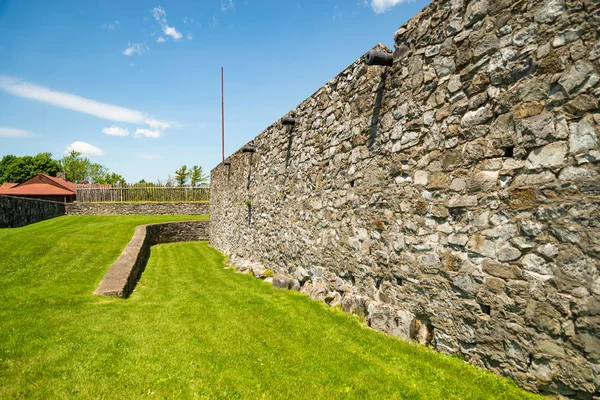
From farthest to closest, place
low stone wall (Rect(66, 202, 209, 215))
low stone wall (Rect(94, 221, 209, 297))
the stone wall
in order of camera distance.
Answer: low stone wall (Rect(66, 202, 209, 215)) < low stone wall (Rect(94, 221, 209, 297)) < the stone wall

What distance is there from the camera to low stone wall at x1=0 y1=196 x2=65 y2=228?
18391 mm

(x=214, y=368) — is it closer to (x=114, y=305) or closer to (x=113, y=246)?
(x=114, y=305)

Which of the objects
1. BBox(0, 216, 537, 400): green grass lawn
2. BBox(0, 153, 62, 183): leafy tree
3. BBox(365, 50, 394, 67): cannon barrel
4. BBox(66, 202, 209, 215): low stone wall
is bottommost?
BBox(0, 216, 537, 400): green grass lawn

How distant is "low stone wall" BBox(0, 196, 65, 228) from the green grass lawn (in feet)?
44.3

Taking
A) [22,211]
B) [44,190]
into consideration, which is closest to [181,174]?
[44,190]

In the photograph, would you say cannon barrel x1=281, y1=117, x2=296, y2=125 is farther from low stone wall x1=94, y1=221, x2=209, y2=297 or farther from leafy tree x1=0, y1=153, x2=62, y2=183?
leafy tree x1=0, y1=153, x2=62, y2=183

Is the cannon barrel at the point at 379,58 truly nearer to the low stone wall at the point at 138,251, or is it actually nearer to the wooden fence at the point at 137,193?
the low stone wall at the point at 138,251

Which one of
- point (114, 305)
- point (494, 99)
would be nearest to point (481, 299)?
point (494, 99)

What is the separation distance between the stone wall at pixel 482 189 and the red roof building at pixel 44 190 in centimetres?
4705

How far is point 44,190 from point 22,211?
26665mm

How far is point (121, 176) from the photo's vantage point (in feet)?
258

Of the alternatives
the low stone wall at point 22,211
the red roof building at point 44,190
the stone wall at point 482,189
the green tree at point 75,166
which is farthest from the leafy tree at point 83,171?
the stone wall at point 482,189

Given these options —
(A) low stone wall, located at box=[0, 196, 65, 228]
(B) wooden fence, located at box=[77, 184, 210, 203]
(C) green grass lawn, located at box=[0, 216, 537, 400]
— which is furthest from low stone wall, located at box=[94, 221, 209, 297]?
(B) wooden fence, located at box=[77, 184, 210, 203]

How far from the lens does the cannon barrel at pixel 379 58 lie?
16.8 feet
